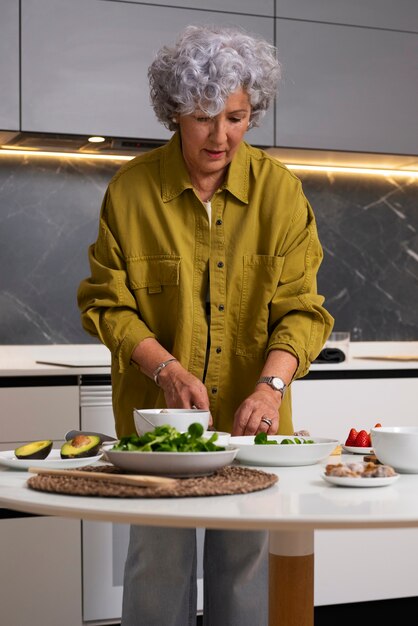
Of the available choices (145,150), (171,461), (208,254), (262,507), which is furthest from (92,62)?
(262,507)

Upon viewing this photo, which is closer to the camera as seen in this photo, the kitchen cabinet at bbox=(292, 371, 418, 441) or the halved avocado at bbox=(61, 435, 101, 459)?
the halved avocado at bbox=(61, 435, 101, 459)

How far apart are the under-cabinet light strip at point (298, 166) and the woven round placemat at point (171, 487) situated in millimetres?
2387

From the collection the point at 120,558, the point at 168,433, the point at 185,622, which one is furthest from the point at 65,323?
the point at 168,433

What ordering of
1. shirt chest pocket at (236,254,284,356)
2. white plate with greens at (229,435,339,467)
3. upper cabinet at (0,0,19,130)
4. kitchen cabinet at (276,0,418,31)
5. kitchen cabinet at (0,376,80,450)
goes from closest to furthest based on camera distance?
white plate with greens at (229,435,339,467), shirt chest pocket at (236,254,284,356), kitchen cabinet at (0,376,80,450), upper cabinet at (0,0,19,130), kitchen cabinet at (276,0,418,31)

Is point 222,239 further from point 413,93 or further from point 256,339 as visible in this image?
point 413,93

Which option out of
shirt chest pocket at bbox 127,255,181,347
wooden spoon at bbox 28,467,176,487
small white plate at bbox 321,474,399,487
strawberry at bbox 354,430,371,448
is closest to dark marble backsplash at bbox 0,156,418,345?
shirt chest pocket at bbox 127,255,181,347

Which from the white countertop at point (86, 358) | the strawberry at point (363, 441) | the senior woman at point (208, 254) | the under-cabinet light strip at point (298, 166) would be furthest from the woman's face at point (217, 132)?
the under-cabinet light strip at point (298, 166)

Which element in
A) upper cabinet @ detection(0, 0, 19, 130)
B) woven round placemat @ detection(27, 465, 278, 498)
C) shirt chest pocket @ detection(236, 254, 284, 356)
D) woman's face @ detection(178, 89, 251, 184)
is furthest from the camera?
upper cabinet @ detection(0, 0, 19, 130)

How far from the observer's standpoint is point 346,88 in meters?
3.57

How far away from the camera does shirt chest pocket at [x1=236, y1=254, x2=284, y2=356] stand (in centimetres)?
204

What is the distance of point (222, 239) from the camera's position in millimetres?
2043

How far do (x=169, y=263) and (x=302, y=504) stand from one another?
94 centimetres

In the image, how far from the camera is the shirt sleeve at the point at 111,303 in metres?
1.95

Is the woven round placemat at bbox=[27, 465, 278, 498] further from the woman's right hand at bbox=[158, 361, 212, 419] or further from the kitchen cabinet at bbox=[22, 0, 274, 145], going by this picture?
the kitchen cabinet at bbox=[22, 0, 274, 145]
